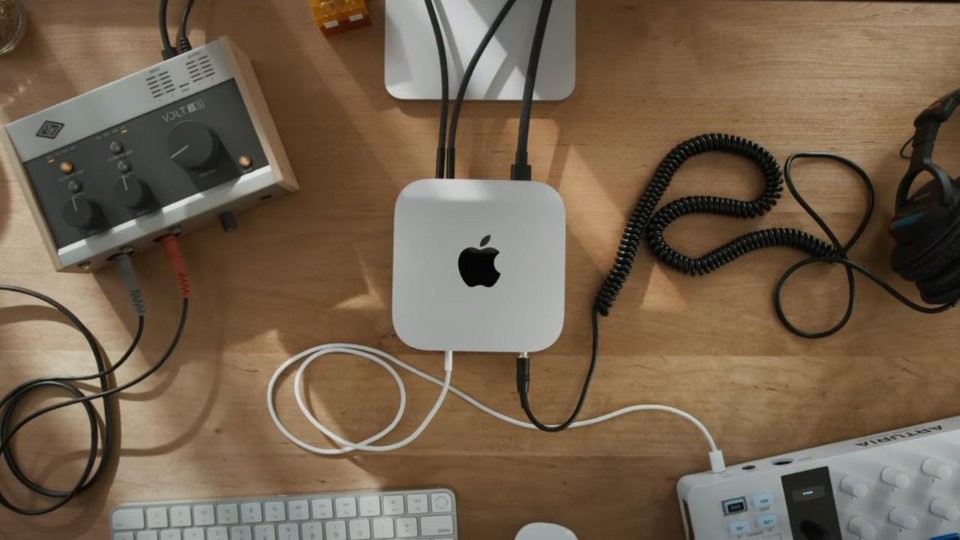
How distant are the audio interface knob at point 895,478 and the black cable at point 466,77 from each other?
0.63 m

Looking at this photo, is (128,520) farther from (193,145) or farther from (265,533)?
(193,145)

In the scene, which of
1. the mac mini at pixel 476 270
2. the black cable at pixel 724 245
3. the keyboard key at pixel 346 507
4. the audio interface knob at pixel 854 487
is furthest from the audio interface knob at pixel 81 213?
the audio interface knob at pixel 854 487

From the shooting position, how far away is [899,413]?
815 millimetres

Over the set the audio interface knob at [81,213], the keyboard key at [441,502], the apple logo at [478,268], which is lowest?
the keyboard key at [441,502]

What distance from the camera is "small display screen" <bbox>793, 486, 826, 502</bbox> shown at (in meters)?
0.74

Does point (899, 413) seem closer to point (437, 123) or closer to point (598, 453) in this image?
point (598, 453)

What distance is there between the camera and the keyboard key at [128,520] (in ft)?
2.61

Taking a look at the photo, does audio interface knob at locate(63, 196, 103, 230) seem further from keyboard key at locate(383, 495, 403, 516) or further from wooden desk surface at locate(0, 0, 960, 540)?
keyboard key at locate(383, 495, 403, 516)

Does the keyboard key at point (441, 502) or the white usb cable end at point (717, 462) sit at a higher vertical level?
the white usb cable end at point (717, 462)

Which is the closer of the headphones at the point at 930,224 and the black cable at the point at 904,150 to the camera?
the headphones at the point at 930,224

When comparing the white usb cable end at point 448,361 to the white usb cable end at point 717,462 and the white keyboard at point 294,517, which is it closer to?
the white keyboard at point 294,517

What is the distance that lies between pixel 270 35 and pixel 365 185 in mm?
240

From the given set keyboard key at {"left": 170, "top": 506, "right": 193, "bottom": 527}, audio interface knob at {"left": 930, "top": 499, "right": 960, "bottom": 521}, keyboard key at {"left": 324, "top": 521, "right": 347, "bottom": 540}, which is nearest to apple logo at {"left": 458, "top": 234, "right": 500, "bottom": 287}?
keyboard key at {"left": 324, "top": 521, "right": 347, "bottom": 540}

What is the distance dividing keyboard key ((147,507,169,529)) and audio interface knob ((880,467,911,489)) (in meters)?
0.89
